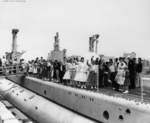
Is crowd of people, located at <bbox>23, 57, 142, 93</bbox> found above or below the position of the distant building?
below

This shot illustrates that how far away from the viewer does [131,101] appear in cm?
842

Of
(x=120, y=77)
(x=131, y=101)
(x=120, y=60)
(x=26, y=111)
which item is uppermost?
(x=120, y=60)

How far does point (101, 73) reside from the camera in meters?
12.2

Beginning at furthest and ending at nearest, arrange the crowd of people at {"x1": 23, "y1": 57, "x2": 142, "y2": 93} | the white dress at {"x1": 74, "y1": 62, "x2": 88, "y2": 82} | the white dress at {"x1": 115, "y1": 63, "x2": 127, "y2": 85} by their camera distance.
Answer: the white dress at {"x1": 74, "y1": 62, "x2": 88, "y2": 82} → the crowd of people at {"x1": 23, "y1": 57, "x2": 142, "y2": 93} → the white dress at {"x1": 115, "y1": 63, "x2": 127, "y2": 85}

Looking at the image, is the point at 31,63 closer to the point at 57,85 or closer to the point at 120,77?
the point at 57,85

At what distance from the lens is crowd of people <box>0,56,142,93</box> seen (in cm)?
1087

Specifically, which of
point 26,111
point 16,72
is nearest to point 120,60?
point 26,111

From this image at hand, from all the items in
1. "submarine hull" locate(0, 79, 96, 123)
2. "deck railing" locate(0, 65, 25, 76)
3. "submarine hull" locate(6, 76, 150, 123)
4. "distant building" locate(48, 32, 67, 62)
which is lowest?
"submarine hull" locate(0, 79, 96, 123)

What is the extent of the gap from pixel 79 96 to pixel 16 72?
1369 cm

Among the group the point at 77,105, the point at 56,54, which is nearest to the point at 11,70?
the point at 77,105

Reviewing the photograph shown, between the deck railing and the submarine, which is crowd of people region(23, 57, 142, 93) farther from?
the deck railing

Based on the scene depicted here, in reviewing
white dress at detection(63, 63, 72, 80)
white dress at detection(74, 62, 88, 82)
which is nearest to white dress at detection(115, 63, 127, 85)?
white dress at detection(74, 62, 88, 82)

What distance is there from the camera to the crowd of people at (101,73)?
35.7ft

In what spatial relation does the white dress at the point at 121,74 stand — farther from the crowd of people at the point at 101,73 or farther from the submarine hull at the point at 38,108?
the submarine hull at the point at 38,108
